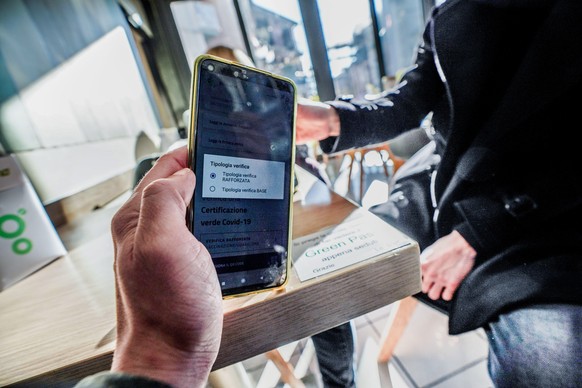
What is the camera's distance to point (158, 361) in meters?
0.20

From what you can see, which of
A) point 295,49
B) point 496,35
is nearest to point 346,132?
point 496,35

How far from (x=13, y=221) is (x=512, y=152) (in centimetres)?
93

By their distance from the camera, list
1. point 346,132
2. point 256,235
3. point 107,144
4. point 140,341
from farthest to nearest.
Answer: point 107,144
point 346,132
point 256,235
point 140,341

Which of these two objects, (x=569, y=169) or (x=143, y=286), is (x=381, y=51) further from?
(x=143, y=286)

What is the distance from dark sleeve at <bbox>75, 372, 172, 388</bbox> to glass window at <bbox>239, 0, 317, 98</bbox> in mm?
4059

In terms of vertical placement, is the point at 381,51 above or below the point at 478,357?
above

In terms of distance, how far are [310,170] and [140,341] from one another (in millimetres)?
593

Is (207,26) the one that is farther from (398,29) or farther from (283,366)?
(283,366)

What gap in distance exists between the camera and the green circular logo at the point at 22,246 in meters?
0.48

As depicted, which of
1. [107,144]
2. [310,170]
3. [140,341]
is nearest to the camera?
[140,341]

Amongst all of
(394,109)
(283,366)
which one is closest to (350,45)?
(394,109)

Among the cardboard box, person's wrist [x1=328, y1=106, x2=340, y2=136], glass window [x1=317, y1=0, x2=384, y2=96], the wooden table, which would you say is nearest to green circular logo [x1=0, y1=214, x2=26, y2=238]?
the cardboard box

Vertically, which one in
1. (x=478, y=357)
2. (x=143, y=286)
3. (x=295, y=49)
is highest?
(x=143, y=286)

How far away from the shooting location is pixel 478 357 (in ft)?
2.80
